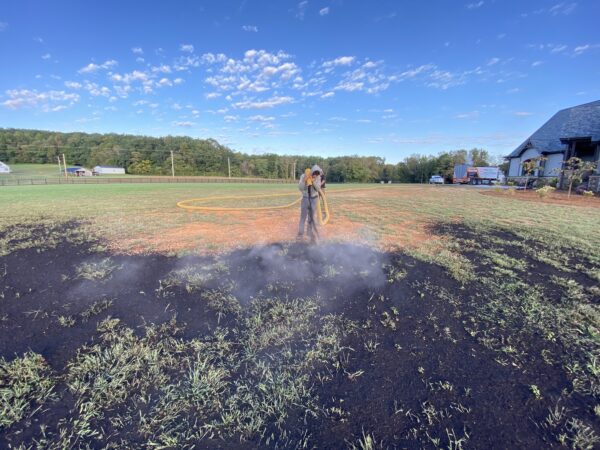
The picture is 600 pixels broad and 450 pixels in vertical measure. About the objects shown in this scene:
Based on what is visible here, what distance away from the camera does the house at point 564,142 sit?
16219 mm

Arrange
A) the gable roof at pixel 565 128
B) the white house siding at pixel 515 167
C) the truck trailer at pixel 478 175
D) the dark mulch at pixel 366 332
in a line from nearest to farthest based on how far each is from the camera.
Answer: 1. the dark mulch at pixel 366 332
2. the gable roof at pixel 565 128
3. the white house siding at pixel 515 167
4. the truck trailer at pixel 478 175

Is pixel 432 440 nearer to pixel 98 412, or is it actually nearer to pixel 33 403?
pixel 98 412

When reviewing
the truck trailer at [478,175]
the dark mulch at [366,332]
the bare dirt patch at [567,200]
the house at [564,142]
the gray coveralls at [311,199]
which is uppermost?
the house at [564,142]

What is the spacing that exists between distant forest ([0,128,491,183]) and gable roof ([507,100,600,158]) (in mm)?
31760

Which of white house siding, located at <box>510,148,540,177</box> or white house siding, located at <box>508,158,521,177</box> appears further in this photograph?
white house siding, located at <box>508,158,521,177</box>

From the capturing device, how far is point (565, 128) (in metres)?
20.4

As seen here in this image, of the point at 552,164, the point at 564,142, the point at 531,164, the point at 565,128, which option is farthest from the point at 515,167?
the point at 531,164

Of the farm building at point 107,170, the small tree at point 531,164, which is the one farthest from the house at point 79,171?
the small tree at point 531,164

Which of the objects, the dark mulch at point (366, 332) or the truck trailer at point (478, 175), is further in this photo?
the truck trailer at point (478, 175)

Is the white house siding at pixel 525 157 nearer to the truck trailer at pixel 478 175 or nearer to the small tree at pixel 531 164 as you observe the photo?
the small tree at pixel 531 164

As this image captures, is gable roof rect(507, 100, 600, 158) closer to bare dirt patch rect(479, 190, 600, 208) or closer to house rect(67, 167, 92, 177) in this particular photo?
bare dirt patch rect(479, 190, 600, 208)

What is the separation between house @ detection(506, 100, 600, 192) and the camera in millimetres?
16219

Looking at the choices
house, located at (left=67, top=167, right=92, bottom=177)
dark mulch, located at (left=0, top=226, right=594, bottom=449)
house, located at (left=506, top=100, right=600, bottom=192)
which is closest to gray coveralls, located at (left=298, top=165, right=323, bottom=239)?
dark mulch, located at (left=0, top=226, right=594, bottom=449)

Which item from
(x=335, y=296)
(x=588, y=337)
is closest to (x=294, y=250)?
(x=335, y=296)
